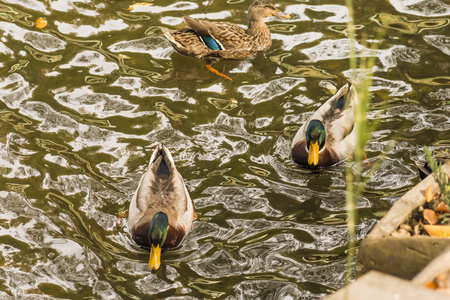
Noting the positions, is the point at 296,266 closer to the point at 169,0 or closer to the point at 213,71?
the point at 213,71

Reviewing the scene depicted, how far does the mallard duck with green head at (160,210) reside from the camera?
4809 mm

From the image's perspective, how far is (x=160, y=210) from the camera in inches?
204

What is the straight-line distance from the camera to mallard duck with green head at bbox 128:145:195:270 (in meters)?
4.81

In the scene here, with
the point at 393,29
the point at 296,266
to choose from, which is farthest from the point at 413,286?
the point at 393,29

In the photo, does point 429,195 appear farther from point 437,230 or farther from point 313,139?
point 313,139

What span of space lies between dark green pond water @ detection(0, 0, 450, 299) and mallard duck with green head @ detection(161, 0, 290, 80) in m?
0.15

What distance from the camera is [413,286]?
9.57 feet

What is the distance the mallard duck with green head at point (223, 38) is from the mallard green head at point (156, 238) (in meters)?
3.02

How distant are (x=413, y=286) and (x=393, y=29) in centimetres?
563

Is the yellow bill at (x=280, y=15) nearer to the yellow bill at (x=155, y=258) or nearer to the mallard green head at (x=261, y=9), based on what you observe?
the mallard green head at (x=261, y=9)

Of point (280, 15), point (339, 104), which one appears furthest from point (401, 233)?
point (280, 15)

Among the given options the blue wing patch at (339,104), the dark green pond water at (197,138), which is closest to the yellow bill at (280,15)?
the dark green pond water at (197,138)

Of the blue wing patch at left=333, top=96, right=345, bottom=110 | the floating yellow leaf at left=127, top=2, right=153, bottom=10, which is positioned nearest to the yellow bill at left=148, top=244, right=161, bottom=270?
the blue wing patch at left=333, top=96, right=345, bottom=110

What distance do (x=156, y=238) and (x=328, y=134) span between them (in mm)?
2369
